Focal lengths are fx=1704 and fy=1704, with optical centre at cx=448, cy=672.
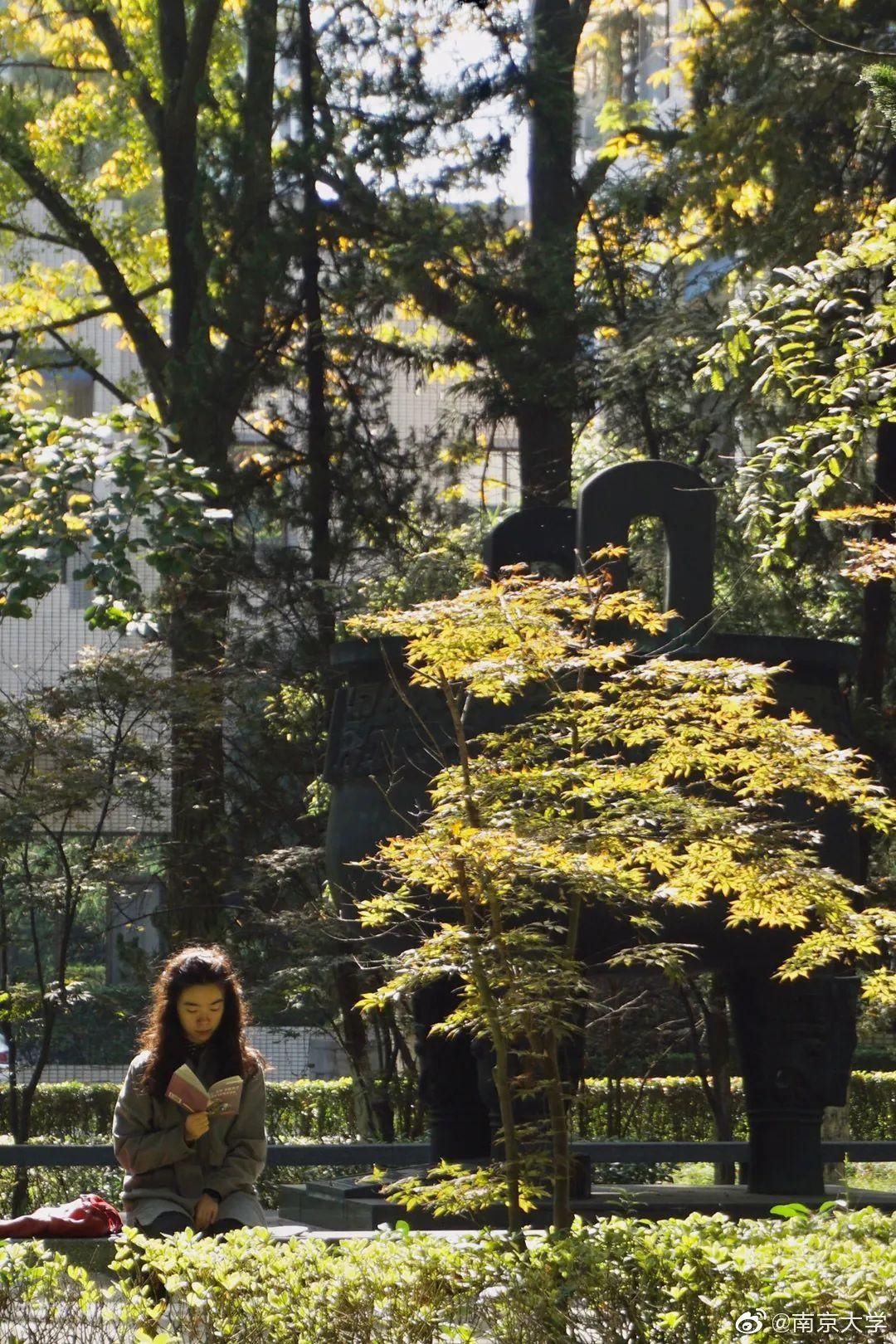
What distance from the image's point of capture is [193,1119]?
4848mm

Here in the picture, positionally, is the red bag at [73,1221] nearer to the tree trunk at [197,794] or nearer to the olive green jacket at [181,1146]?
the olive green jacket at [181,1146]

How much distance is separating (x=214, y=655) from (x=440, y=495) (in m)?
2.72

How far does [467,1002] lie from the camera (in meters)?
4.89

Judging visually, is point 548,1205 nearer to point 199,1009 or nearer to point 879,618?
point 199,1009

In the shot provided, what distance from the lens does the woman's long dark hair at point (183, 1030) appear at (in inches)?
195

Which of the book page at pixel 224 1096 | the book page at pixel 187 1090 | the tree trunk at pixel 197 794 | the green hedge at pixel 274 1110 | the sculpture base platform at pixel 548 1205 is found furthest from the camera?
the green hedge at pixel 274 1110

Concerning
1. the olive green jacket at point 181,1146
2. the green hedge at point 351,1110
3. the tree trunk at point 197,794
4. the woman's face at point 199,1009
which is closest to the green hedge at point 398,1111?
the green hedge at point 351,1110

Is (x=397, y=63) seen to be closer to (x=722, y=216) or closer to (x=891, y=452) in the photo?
(x=722, y=216)

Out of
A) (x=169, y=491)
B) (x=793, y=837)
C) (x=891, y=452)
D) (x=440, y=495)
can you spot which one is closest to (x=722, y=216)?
(x=891, y=452)

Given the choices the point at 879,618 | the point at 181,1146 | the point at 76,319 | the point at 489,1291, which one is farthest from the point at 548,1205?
the point at 76,319

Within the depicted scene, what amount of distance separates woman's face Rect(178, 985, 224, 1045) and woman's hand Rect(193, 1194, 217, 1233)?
46cm

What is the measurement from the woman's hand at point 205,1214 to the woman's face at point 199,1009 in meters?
0.46

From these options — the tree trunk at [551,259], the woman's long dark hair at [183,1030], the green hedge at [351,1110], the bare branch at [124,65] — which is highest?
the bare branch at [124,65]

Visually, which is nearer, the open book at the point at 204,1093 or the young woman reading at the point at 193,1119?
the open book at the point at 204,1093
